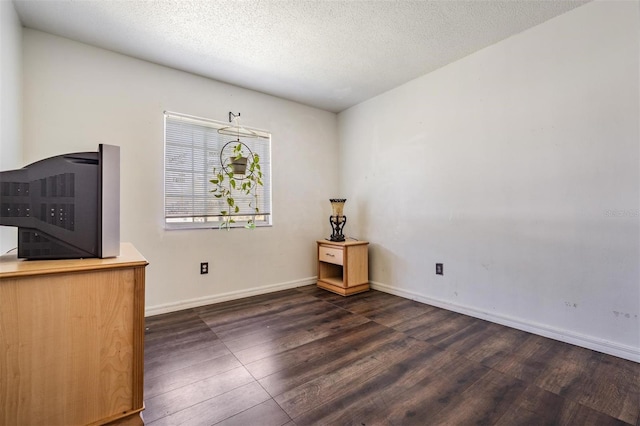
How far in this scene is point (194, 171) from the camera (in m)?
2.90

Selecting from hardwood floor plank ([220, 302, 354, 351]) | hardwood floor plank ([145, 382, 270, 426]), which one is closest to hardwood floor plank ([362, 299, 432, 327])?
hardwood floor plank ([220, 302, 354, 351])

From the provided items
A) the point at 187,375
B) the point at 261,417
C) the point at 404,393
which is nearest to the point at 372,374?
the point at 404,393

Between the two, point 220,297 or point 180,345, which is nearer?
point 180,345

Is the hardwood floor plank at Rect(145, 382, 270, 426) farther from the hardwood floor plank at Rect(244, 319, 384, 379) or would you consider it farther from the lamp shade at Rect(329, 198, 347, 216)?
the lamp shade at Rect(329, 198, 347, 216)

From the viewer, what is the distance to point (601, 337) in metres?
1.94

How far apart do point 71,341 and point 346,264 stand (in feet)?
8.26

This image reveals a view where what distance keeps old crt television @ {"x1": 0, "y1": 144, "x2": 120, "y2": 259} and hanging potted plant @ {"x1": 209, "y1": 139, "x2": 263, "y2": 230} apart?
1638 millimetres

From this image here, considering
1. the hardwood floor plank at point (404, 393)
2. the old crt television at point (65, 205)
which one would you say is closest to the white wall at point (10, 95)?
the old crt television at point (65, 205)

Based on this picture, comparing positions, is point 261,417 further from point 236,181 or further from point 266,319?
point 236,181

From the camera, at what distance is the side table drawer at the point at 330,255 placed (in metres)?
3.34

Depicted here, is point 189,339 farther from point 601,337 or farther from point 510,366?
point 601,337

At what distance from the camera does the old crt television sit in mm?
1130

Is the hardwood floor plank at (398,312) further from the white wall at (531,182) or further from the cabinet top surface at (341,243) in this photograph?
the cabinet top surface at (341,243)

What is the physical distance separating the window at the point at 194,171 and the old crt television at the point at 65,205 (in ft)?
5.13
